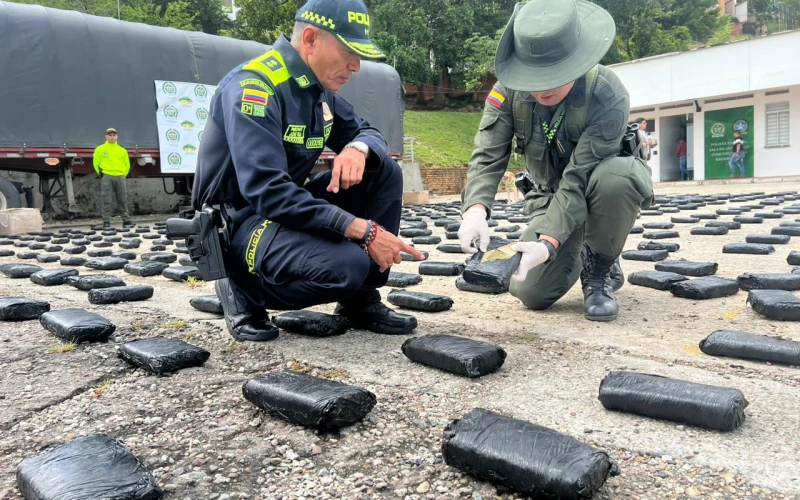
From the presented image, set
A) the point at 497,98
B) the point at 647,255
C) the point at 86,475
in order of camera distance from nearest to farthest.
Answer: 1. the point at 86,475
2. the point at 497,98
3. the point at 647,255

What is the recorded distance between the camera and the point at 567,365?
2.00m

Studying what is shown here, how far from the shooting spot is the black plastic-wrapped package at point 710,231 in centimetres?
576

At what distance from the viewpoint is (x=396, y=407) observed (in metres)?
A: 1.65

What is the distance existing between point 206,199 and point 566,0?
1741mm

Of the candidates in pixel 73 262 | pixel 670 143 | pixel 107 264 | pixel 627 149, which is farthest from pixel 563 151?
pixel 670 143

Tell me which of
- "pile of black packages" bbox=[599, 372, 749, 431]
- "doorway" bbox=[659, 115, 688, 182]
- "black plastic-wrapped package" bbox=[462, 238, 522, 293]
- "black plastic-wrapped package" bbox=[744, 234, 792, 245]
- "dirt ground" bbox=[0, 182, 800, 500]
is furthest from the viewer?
"doorway" bbox=[659, 115, 688, 182]

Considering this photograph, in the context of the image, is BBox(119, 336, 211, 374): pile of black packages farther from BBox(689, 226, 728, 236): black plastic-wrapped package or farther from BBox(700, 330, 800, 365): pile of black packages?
BBox(689, 226, 728, 236): black plastic-wrapped package

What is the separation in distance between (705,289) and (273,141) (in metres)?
2.32

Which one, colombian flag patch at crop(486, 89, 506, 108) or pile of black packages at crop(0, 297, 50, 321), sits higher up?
colombian flag patch at crop(486, 89, 506, 108)

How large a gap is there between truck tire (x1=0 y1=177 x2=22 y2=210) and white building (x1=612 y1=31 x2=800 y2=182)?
19.1 meters

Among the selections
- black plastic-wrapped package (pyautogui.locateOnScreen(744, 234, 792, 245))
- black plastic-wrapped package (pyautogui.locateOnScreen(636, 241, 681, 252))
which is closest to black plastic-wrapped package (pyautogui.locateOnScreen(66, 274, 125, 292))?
black plastic-wrapped package (pyautogui.locateOnScreen(636, 241, 681, 252))

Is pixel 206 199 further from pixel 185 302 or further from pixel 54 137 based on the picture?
pixel 54 137

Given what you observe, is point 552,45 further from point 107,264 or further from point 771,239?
point 107,264

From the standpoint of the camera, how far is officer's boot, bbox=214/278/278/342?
2.33 m
